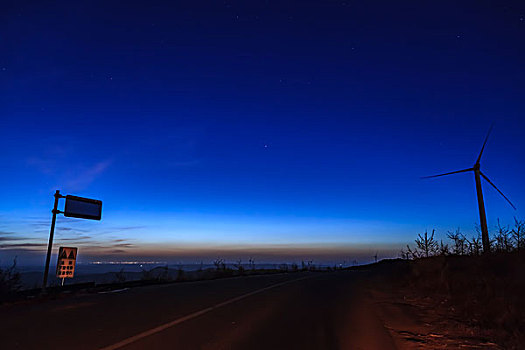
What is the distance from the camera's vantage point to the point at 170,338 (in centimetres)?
736

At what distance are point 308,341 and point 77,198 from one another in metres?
11.5

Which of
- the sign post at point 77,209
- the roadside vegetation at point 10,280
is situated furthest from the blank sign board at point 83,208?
the roadside vegetation at point 10,280

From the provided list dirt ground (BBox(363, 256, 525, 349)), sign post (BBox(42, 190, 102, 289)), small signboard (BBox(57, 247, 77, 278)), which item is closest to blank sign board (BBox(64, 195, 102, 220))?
sign post (BBox(42, 190, 102, 289))

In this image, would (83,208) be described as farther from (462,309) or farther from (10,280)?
(462,309)

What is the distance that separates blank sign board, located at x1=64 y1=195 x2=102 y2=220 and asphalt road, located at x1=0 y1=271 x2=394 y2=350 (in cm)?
364

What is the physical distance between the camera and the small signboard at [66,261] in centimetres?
1419

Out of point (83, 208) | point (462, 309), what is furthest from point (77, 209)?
point (462, 309)

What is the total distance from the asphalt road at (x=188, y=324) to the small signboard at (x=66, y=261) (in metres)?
1.68

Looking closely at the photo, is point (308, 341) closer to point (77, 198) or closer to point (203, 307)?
point (203, 307)

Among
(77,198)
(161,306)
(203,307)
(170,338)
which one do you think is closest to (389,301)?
(203,307)

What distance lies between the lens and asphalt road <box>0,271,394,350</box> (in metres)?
7.06

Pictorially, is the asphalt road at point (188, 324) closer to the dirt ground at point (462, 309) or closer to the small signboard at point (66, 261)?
the dirt ground at point (462, 309)

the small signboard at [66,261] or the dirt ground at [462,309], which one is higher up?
the small signboard at [66,261]

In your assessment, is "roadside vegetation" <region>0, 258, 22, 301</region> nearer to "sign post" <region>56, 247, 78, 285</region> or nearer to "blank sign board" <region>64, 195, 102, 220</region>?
"sign post" <region>56, 247, 78, 285</region>
